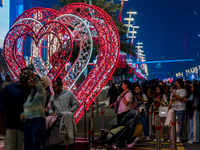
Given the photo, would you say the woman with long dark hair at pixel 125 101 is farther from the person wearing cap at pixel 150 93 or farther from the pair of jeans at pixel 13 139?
the pair of jeans at pixel 13 139

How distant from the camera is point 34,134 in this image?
4.55 m

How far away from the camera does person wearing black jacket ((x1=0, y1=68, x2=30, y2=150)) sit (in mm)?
4699

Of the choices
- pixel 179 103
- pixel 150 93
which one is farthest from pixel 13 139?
pixel 150 93

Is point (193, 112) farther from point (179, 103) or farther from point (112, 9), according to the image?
point (112, 9)

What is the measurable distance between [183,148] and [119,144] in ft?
7.61

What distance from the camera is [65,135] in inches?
203

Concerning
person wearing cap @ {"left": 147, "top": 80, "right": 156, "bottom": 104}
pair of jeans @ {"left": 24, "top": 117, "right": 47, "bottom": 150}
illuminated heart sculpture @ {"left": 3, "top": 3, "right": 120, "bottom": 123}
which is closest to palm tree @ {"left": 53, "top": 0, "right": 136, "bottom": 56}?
illuminated heart sculpture @ {"left": 3, "top": 3, "right": 120, "bottom": 123}

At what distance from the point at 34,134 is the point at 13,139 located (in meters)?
0.43

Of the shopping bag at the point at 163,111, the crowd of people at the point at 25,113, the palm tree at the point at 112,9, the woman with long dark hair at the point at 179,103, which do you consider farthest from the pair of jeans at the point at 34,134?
the palm tree at the point at 112,9

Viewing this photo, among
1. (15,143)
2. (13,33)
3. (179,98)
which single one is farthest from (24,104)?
(13,33)

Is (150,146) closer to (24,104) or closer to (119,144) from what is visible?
(119,144)

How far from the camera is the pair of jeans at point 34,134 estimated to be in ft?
14.9

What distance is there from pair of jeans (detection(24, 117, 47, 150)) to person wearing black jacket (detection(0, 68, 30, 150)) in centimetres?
22

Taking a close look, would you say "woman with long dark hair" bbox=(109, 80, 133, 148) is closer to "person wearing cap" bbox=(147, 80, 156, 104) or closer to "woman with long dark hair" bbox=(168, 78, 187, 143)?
"woman with long dark hair" bbox=(168, 78, 187, 143)
